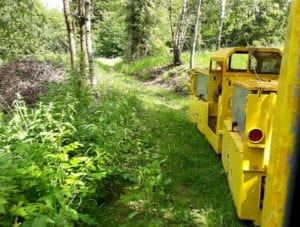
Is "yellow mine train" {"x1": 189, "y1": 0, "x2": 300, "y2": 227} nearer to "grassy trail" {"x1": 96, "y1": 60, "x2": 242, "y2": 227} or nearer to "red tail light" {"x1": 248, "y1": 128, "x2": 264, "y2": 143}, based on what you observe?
"red tail light" {"x1": 248, "y1": 128, "x2": 264, "y2": 143}

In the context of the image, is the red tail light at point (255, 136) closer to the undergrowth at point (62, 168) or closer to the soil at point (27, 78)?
the undergrowth at point (62, 168)

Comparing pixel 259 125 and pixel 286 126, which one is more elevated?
pixel 286 126

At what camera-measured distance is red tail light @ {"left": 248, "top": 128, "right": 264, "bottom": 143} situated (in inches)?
149

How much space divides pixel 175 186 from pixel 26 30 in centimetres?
1296

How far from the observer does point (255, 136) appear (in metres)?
3.81

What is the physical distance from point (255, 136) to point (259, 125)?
0.13m

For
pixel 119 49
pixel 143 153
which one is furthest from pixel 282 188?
pixel 119 49

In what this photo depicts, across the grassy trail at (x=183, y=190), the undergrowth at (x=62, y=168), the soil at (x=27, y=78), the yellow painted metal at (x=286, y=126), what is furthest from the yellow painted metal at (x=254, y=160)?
the soil at (x=27, y=78)

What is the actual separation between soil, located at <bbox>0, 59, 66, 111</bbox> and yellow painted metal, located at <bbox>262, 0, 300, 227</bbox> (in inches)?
346

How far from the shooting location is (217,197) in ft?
16.9

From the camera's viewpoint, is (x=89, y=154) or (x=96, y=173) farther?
(x=89, y=154)

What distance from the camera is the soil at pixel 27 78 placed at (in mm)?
9852

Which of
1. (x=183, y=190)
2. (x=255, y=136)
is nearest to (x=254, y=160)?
(x=255, y=136)

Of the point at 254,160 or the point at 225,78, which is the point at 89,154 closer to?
the point at 254,160
